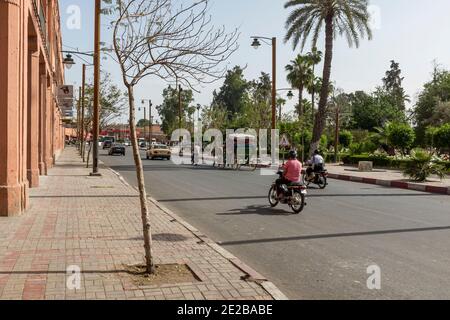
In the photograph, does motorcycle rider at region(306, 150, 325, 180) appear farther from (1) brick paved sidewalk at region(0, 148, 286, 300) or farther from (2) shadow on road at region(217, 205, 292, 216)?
(1) brick paved sidewalk at region(0, 148, 286, 300)

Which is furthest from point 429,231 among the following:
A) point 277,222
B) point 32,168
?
point 32,168

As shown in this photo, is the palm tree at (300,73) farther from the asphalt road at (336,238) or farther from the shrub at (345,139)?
the asphalt road at (336,238)

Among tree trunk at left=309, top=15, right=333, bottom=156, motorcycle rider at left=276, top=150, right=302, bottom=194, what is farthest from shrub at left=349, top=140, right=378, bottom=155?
motorcycle rider at left=276, top=150, right=302, bottom=194

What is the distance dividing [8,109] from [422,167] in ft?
57.2

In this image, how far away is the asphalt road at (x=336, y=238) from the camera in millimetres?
6316

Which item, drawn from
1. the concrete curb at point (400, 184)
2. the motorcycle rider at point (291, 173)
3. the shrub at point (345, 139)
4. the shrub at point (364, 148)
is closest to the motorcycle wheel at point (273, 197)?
the motorcycle rider at point (291, 173)

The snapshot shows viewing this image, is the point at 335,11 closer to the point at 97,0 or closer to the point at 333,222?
the point at 97,0

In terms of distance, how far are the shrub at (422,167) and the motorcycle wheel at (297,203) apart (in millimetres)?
11738

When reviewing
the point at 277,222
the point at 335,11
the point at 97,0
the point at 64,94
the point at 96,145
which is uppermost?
the point at 335,11

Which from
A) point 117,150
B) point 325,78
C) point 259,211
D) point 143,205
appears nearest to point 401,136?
point 325,78

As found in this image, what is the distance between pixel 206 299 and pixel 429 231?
6.28 meters

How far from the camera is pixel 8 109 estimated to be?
11016 mm
